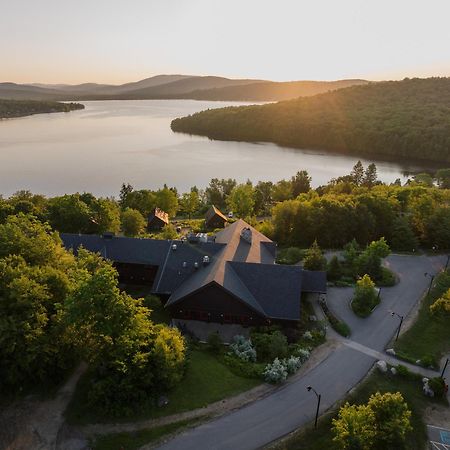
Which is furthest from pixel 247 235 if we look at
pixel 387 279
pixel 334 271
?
pixel 387 279

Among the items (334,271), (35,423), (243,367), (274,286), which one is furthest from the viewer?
(334,271)

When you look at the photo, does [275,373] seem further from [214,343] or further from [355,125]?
[355,125]

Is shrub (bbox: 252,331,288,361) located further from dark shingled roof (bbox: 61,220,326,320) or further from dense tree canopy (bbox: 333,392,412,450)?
dense tree canopy (bbox: 333,392,412,450)

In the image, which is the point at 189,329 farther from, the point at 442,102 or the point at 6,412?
the point at 442,102

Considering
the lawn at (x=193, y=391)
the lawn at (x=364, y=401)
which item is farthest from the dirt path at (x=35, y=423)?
the lawn at (x=364, y=401)

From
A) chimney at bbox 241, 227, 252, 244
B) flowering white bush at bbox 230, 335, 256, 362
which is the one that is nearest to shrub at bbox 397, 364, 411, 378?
flowering white bush at bbox 230, 335, 256, 362

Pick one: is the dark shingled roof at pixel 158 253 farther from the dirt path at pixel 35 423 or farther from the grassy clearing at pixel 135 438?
the grassy clearing at pixel 135 438
